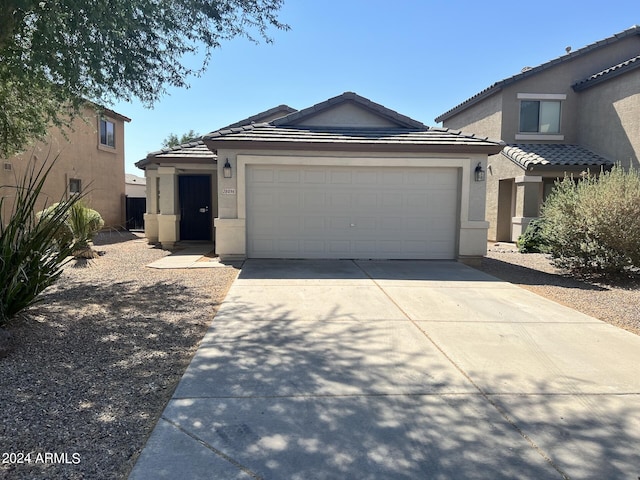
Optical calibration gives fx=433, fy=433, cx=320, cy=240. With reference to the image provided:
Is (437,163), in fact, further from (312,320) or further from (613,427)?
(613,427)

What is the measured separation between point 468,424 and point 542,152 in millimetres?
16220

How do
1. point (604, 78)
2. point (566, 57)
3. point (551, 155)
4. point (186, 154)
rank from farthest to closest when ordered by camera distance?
point (566, 57) → point (551, 155) → point (604, 78) → point (186, 154)

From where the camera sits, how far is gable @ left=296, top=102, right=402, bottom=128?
12.2 meters

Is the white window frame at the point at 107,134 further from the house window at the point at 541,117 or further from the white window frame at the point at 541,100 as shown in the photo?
the house window at the point at 541,117

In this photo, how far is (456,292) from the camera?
8.02 m

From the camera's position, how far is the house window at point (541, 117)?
17781mm

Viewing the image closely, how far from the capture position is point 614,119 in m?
16.1

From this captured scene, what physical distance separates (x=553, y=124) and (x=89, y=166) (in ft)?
66.3

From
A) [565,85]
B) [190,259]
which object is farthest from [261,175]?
[565,85]

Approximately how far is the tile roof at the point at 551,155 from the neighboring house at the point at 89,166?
52.2 ft

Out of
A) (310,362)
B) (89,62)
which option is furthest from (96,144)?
(310,362)

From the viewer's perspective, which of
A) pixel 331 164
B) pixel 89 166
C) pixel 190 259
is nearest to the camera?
pixel 331 164

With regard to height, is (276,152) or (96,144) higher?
(96,144)

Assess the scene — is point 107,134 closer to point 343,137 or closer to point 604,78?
point 343,137
